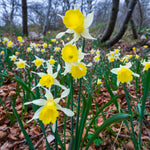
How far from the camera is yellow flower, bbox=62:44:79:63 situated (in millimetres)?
565

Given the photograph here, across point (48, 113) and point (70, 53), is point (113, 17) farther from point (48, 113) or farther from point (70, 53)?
point (48, 113)

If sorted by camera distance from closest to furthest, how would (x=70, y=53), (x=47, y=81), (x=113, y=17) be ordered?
(x=70, y=53), (x=47, y=81), (x=113, y=17)

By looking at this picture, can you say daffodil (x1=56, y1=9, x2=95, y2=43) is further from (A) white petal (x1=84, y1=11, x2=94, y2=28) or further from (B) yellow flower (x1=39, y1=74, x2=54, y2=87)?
(B) yellow flower (x1=39, y1=74, x2=54, y2=87)

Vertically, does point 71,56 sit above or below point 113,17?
below

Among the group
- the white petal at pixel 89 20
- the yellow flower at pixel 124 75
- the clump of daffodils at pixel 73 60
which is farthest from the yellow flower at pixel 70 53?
the yellow flower at pixel 124 75

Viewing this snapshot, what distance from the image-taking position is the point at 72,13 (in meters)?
0.64

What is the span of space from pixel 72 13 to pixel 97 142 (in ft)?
3.67

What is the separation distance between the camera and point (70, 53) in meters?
0.58

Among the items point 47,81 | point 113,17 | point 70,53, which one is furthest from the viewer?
point 113,17

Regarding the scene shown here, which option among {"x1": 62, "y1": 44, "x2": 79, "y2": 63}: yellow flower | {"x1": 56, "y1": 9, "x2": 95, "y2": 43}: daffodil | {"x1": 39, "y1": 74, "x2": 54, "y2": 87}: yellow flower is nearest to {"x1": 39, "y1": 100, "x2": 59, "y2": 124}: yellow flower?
{"x1": 39, "y1": 74, "x2": 54, "y2": 87}: yellow flower

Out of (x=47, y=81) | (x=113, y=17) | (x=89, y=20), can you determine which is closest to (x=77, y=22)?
(x=89, y=20)

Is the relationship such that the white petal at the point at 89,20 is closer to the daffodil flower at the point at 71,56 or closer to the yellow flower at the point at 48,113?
the daffodil flower at the point at 71,56

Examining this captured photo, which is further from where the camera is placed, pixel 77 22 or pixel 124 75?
pixel 124 75

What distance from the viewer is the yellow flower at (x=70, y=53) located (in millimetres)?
565
